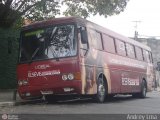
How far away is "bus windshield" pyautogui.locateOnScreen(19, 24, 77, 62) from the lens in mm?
15430

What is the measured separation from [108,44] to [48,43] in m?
3.64

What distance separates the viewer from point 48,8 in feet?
74.7

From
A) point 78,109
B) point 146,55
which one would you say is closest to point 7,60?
point 146,55

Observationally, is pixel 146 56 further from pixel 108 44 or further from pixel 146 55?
pixel 108 44

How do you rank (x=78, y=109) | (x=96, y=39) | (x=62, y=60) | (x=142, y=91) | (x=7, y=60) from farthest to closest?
(x=142, y=91), (x=7, y=60), (x=96, y=39), (x=62, y=60), (x=78, y=109)

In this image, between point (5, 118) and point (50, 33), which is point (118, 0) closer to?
point (50, 33)

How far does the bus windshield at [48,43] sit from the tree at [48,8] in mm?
5650

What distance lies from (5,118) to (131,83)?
1144 cm

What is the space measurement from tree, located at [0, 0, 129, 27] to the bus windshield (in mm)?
5650

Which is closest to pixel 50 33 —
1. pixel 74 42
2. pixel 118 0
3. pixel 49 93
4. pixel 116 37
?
pixel 74 42

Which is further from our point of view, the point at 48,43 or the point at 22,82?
the point at 22,82

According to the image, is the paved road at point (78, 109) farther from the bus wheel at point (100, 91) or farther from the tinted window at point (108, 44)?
the tinted window at point (108, 44)

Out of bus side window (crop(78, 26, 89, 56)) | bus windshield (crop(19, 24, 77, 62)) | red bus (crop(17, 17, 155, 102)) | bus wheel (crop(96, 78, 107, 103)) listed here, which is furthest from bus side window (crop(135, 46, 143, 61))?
bus windshield (crop(19, 24, 77, 62))

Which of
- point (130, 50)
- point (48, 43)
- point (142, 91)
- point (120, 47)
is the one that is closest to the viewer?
point (48, 43)
